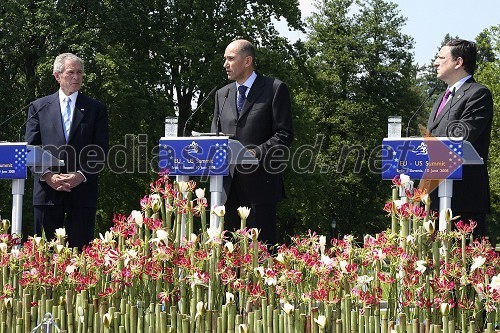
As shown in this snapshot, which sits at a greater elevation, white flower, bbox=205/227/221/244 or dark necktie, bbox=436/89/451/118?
dark necktie, bbox=436/89/451/118

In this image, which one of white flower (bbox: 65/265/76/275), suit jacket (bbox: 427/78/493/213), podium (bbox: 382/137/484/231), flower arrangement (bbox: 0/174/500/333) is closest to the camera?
flower arrangement (bbox: 0/174/500/333)

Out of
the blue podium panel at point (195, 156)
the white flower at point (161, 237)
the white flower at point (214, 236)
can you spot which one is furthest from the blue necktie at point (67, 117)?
the white flower at point (214, 236)

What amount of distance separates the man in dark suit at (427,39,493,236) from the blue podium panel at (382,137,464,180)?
0.17 metres

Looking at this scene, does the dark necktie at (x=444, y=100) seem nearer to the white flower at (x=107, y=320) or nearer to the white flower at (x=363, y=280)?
the white flower at (x=363, y=280)

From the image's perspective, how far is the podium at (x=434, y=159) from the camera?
19.0ft

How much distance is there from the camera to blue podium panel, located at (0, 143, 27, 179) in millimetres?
6723

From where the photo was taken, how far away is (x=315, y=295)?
4188 millimetres

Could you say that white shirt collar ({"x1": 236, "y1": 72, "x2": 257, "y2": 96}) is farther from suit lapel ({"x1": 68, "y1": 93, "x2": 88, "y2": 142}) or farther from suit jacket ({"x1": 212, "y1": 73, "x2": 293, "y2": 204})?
suit lapel ({"x1": 68, "y1": 93, "x2": 88, "y2": 142})

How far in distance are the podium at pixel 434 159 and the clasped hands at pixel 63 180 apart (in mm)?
2450

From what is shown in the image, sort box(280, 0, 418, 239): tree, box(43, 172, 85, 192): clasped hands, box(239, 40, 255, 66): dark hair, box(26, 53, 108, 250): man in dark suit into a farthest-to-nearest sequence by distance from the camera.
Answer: box(280, 0, 418, 239): tree < box(26, 53, 108, 250): man in dark suit < box(43, 172, 85, 192): clasped hands < box(239, 40, 255, 66): dark hair

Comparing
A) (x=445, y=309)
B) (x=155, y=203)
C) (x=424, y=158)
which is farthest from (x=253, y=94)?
(x=445, y=309)

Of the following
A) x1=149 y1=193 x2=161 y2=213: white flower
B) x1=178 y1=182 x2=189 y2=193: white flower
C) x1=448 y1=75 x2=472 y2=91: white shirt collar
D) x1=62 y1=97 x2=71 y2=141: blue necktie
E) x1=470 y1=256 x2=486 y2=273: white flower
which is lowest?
x1=470 y1=256 x2=486 y2=273: white flower

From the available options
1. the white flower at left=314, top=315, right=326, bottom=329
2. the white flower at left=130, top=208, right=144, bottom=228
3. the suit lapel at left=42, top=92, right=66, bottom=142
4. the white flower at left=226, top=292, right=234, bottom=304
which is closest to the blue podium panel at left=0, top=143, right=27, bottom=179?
the suit lapel at left=42, top=92, right=66, bottom=142

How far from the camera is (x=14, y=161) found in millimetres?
6734
